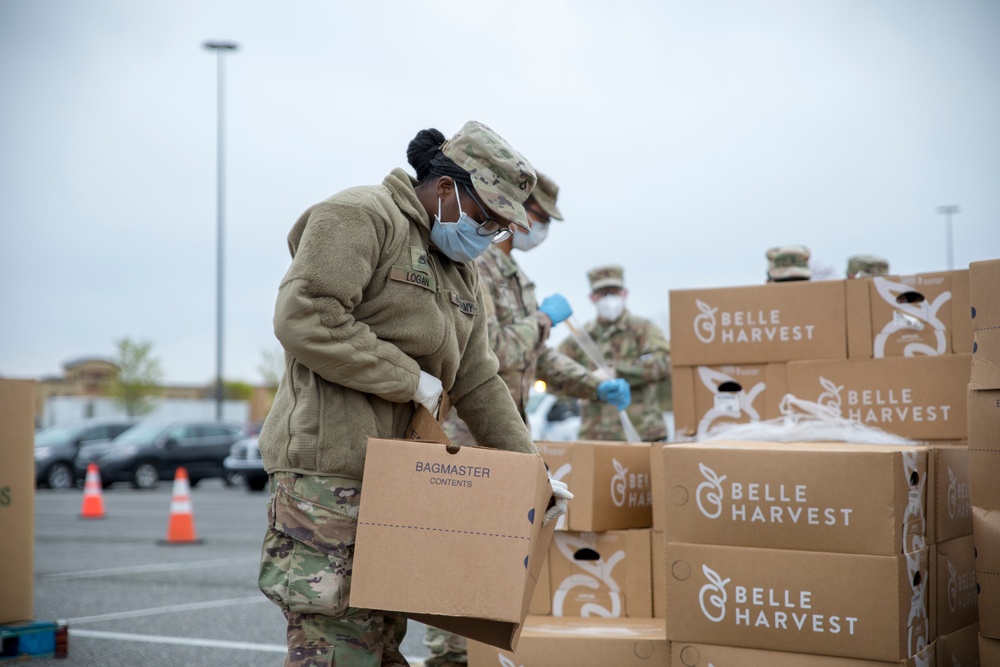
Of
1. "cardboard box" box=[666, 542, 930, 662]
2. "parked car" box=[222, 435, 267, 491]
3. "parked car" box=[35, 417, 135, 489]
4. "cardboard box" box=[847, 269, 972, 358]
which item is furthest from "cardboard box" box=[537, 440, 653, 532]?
"parked car" box=[35, 417, 135, 489]

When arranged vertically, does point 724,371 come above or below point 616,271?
below

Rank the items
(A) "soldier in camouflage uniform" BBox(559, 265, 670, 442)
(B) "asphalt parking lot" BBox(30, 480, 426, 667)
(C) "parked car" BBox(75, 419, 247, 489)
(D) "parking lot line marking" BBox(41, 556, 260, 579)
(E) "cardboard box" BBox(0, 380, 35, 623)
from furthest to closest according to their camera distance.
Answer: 1. (C) "parked car" BBox(75, 419, 247, 489)
2. (D) "parking lot line marking" BBox(41, 556, 260, 579)
3. (A) "soldier in camouflage uniform" BBox(559, 265, 670, 442)
4. (B) "asphalt parking lot" BBox(30, 480, 426, 667)
5. (E) "cardboard box" BBox(0, 380, 35, 623)

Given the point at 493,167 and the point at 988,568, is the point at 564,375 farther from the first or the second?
the point at 493,167

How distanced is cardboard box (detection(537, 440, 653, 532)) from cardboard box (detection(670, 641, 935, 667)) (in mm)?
738

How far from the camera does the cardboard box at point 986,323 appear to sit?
11.8 feet

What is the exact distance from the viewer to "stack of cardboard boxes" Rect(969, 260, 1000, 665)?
3.55 meters

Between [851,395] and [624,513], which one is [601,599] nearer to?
[624,513]

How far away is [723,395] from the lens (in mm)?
4715

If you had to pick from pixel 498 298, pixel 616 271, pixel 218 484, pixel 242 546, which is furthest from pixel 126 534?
pixel 218 484

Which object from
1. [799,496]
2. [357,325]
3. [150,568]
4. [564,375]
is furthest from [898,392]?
[150,568]

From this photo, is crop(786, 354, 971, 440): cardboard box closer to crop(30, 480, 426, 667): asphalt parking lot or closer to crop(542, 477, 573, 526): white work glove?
crop(542, 477, 573, 526): white work glove

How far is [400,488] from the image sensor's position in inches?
104

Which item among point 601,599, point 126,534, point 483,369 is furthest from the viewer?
point 126,534

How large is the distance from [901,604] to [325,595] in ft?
6.02
